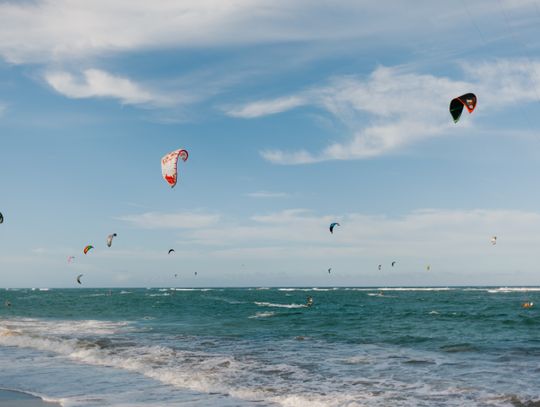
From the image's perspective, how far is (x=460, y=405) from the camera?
A: 12.9 m

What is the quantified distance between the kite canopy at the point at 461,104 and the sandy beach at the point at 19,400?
1560 cm

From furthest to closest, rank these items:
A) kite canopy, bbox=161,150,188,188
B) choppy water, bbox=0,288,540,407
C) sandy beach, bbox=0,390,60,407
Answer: kite canopy, bbox=161,150,188,188 < choppy water, bbox=0,288,540,407 < sandy beach, bbox=0,390,60,407

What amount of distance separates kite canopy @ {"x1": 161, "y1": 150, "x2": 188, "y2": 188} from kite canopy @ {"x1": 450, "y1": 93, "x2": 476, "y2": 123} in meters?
11.7

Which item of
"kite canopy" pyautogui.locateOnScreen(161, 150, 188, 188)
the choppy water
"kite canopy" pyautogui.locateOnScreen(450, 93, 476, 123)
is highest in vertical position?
"kite canopy" pyautogui.locateOnScreen(450, 93, 476, 123)

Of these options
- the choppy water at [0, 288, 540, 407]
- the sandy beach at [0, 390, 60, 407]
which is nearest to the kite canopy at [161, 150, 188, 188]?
the choppy water at [0, 288, 540, 407]

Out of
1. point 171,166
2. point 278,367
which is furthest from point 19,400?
point 171,166

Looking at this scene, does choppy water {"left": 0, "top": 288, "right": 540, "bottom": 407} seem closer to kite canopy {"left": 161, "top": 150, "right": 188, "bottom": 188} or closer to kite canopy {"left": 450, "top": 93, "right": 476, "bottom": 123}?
kite canopy {"left": 161, "top": 150, "right": 188, "bottom": 188}

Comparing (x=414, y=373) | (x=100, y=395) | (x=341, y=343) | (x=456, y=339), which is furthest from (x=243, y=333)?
(x=100, y=395)

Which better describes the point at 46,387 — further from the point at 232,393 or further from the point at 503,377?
the point at 503,377

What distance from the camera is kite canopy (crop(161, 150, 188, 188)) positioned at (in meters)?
23.9

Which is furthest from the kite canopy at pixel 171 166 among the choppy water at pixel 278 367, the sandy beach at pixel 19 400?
the sandy beach at pixel 19 400

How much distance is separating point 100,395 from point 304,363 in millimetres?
7610

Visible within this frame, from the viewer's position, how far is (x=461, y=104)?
1975 centimetres

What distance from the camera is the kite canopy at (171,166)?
23875mm
